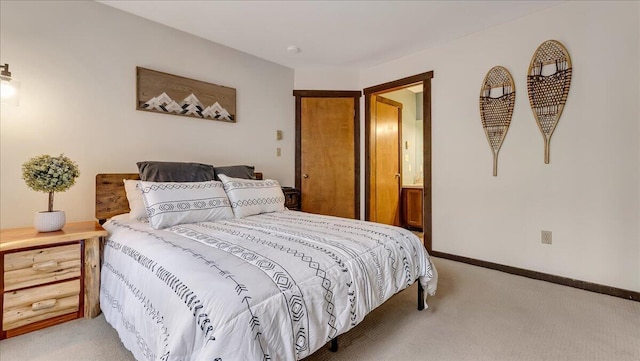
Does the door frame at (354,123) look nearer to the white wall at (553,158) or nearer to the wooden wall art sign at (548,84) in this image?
the white wall at (553,158)

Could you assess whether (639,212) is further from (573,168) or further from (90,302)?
(90,302)

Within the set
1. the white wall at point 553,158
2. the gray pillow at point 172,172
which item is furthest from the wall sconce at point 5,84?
the white wall at point 553,158

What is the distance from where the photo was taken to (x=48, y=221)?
1992 millimetres

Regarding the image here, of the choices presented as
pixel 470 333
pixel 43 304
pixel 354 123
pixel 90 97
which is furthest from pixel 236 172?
pixel 470 333

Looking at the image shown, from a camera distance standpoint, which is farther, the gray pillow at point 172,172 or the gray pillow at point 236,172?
the gray pillow at point 236,172

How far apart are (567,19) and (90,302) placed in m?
Answer: 4.38

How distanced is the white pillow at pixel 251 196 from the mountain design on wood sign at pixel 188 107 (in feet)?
2.98

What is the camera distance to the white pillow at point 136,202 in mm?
2336

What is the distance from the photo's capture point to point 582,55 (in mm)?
2553

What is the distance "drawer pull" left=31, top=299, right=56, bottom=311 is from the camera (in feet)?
5.98

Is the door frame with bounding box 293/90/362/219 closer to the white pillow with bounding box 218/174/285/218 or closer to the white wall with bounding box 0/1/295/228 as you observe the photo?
the white wall with bounding box 0/1/295/228

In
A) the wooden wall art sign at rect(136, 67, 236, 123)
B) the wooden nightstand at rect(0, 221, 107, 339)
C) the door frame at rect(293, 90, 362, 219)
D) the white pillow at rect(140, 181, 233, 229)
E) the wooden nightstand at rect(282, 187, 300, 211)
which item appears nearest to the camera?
the wooden nightstand at rect(0, 221, 107, 339)

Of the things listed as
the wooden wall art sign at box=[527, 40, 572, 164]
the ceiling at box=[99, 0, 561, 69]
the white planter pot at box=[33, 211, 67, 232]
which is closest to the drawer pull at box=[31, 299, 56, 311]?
the white planter pot at box=[33, 211, 67, 232]

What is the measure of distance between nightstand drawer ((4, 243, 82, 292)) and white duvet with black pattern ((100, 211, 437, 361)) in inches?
7.8
